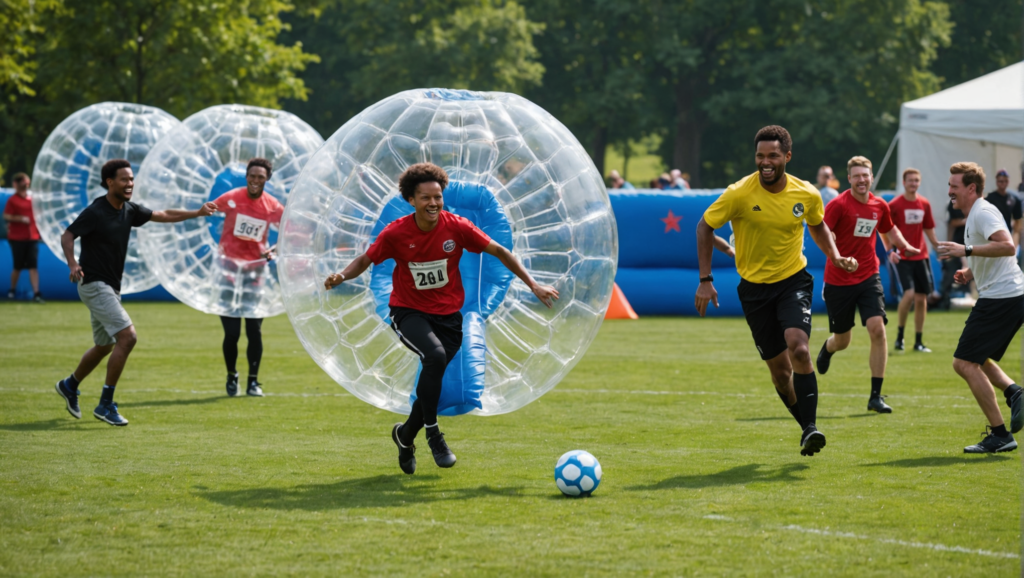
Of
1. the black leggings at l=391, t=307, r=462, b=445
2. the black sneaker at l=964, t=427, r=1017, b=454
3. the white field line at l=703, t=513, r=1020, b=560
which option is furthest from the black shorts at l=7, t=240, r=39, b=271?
the white field line at l=703, t=513, r=1020, b=560

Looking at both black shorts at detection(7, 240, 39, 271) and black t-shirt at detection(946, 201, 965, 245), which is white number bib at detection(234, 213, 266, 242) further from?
black t-shirt at detection(946, 201, 965, 245)

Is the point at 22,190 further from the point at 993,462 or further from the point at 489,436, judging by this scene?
the point at 993,462

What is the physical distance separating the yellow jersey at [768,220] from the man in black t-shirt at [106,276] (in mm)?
4755

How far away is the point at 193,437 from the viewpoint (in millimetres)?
8320

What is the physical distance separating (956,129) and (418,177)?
1585cm

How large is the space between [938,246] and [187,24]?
23.1 metres

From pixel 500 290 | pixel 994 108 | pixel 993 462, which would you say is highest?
pixel 994 108

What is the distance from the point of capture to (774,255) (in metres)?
7.43

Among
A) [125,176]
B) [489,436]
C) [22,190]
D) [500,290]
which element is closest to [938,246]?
[500,290]

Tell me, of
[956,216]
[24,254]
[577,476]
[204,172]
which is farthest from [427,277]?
[24,254]

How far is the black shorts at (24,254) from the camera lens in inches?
819

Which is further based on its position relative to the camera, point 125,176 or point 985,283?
point 125,176

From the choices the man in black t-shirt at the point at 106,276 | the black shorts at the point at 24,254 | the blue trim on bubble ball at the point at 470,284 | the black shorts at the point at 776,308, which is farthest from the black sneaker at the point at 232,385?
the black shorts at the point at 24,254

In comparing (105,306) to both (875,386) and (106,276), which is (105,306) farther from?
(875,386)
